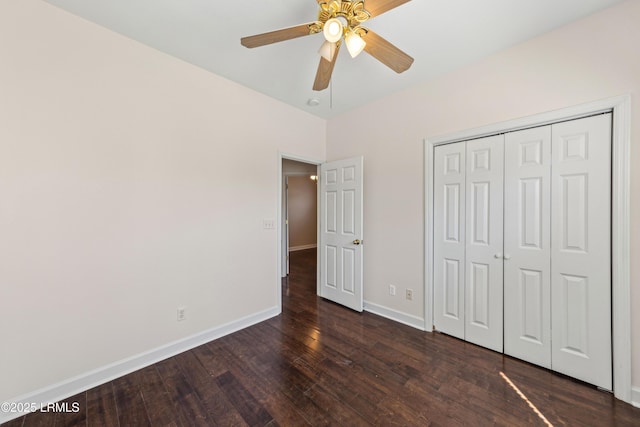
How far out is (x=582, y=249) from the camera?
5.85ft

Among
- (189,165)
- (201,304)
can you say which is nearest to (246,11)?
(189,165)

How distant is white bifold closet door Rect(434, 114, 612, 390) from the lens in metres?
1.73

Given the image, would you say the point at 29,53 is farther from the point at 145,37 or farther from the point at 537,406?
the point at 537,406

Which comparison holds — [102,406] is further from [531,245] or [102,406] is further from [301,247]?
[301,247]

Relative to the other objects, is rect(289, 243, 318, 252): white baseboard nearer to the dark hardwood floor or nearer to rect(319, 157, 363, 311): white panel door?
rect(319, 157, 363, 311): white panel door

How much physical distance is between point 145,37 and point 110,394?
110 inches

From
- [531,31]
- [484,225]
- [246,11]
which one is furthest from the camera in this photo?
[484,225]

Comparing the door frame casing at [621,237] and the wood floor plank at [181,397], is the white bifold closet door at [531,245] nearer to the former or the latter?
the door frame casing at [621,237]

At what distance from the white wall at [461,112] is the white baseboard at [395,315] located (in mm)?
56

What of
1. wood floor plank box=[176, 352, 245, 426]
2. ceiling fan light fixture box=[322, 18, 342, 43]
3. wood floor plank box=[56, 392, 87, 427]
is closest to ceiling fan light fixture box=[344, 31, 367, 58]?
ceiling fan light fixture box=[322, 18, 342, 43]

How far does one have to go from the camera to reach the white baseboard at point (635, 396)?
156 centimetres

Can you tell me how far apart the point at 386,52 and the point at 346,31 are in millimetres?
312

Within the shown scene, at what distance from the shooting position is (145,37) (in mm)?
1917

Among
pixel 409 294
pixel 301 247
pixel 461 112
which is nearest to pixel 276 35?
pixel 461 112
